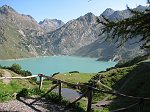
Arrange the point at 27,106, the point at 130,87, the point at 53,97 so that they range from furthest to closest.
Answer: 1. the point at 130,87
2. the point at 53,97
3. the point at 27,106

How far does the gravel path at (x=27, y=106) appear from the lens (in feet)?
58.9

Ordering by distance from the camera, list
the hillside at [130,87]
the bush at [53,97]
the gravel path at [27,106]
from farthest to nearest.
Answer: the hillside at [130,87]
the bush at [53,97]
the gravel path at [27,106]

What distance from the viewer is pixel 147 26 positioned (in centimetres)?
1556

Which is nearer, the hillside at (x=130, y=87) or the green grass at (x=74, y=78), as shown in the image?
the hillside at (x=130, y=87)

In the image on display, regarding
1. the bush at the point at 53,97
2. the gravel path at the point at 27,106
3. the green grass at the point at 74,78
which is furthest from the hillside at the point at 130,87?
the green grass at the point at 74,78

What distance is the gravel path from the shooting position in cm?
1794

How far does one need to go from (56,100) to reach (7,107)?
410 centimetres

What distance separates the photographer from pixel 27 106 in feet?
62.0

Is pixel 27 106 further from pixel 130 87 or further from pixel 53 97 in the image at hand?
pixel 130 87

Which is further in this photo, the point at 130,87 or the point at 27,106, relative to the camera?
the point at 130,87

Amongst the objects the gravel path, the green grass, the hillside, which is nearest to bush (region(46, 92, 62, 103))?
the gravel path

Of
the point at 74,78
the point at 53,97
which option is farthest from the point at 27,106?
the point at 74,78

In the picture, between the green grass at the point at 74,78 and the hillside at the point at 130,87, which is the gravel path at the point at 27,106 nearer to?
the hillside at the point at 130,87

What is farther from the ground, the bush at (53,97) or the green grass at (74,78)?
the bush at (53,97)
